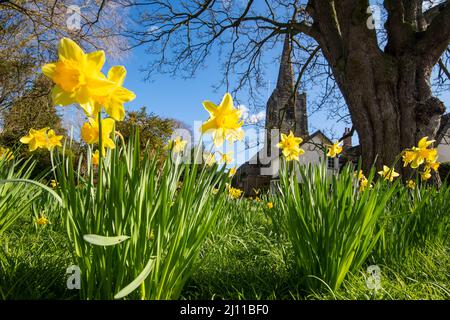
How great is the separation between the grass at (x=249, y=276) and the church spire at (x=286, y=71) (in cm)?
684

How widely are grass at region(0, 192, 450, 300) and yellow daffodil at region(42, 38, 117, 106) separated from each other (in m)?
0.58

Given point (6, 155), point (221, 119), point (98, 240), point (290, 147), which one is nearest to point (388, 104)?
point (290, 147)

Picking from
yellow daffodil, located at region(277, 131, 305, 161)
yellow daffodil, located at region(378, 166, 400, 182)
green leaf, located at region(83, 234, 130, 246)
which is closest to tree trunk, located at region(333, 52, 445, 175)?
yellow daffodil, located at region(378, 166, 400, 182)

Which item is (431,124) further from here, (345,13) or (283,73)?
(283,73)

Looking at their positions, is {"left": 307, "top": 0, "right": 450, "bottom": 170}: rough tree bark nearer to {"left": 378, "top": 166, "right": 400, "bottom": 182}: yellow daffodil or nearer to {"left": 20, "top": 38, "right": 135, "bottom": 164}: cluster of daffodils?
{"left": 378, "top": 166, "right": 400, "bottom": 182}: yellow daffodil

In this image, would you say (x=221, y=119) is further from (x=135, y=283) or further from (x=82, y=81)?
(x=135, y=283)

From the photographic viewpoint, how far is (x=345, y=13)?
4867mm

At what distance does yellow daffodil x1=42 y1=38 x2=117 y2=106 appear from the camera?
2.55 ft

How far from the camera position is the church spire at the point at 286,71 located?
26.5 feet

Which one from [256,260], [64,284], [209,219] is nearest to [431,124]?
[256,260]

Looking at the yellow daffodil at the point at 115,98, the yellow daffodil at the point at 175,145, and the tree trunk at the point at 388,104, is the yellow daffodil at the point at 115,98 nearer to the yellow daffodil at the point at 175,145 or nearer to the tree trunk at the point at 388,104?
the yellow daffodil at the point at 175,145

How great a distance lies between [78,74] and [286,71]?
315 inches

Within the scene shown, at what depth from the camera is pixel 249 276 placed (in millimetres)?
1415
